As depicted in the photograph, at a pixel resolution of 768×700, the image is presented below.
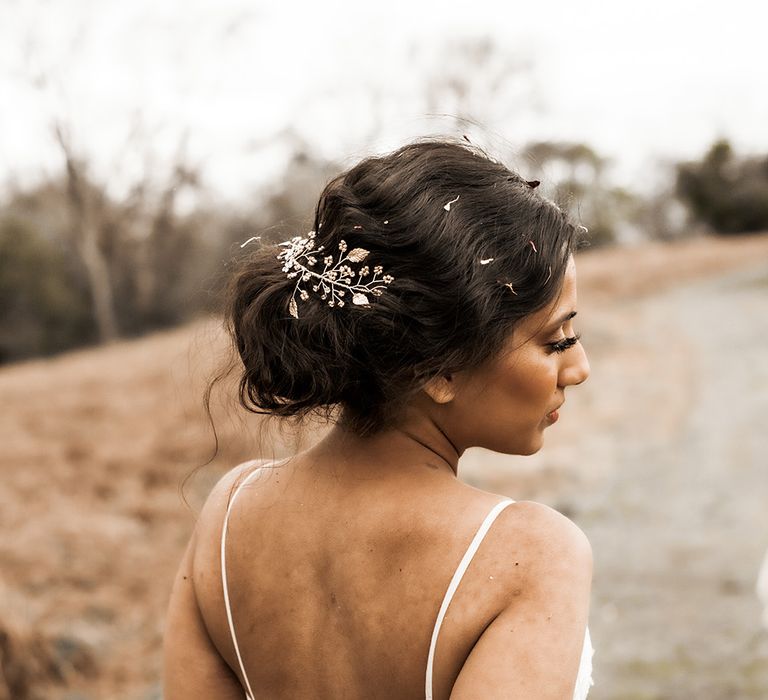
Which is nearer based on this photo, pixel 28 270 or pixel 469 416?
pixel 469 416

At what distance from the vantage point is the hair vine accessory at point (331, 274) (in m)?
1.34

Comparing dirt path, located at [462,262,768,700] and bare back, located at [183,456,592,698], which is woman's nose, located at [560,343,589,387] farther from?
dirt path, located at [462,262,768,700]

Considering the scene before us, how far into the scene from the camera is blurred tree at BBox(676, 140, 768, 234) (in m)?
27.5

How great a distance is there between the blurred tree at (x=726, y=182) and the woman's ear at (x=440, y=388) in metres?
28.4

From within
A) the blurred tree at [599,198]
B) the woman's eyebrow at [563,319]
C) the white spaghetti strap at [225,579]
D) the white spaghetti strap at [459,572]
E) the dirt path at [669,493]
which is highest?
the woman's eyebrow at [563,319]

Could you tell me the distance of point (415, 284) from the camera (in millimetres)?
1325

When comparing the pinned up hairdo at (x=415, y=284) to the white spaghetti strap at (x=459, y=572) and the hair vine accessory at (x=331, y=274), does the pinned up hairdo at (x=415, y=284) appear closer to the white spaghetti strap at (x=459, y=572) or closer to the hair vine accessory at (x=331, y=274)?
the hair vine accessory at (x=331, y=274)

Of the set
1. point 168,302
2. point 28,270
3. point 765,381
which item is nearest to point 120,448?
point 765,381

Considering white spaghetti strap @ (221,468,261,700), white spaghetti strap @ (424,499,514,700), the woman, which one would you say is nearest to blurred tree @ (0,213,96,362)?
white spaghetti strap @ (221,468,261,700)

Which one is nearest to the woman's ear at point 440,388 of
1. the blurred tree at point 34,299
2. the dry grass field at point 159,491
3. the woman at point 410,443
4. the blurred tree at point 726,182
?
the woman at point 410,443

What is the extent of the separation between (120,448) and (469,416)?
7185 mm

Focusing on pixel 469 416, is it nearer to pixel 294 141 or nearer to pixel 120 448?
pixel 120 448

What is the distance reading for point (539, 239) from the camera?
1380 millimetres

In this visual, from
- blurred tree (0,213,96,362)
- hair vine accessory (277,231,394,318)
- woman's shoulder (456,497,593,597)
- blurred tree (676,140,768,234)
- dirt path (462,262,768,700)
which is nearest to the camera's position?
woman's shoulder (456,497,593,597)
